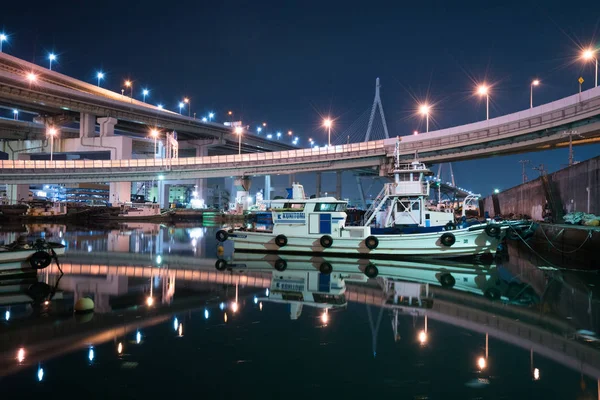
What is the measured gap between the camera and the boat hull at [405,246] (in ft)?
65.3

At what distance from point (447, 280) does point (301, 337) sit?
8.64 m

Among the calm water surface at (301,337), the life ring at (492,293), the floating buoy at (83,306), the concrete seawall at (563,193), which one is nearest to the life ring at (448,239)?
the calm water surface at (301,337)

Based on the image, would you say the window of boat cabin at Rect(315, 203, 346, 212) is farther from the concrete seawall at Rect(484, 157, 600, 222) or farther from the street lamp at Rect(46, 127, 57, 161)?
the street lamp at Rect(46, 127, 57, 161)

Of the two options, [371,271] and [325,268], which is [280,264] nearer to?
[325,268]

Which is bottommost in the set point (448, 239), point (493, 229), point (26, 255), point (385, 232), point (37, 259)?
point (37, 259)

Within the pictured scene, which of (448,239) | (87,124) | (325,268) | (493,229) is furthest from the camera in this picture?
(87,124)

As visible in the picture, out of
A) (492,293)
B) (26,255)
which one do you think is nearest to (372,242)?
(492,293)

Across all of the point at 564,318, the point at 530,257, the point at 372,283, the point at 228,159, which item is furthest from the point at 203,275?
the point at 228,159

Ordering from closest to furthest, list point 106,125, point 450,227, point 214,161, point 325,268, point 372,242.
Answer: point 325,268, point 372,242, point 450,227, point 214,161, point 106,125

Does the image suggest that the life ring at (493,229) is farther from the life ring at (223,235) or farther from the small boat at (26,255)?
the small boat at (26,255)

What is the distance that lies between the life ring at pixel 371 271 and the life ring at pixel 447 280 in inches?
95.6

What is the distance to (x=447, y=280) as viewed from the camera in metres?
15.3

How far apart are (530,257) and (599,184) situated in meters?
5.09

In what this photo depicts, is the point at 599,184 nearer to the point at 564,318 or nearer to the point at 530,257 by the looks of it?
the point at 530,257
